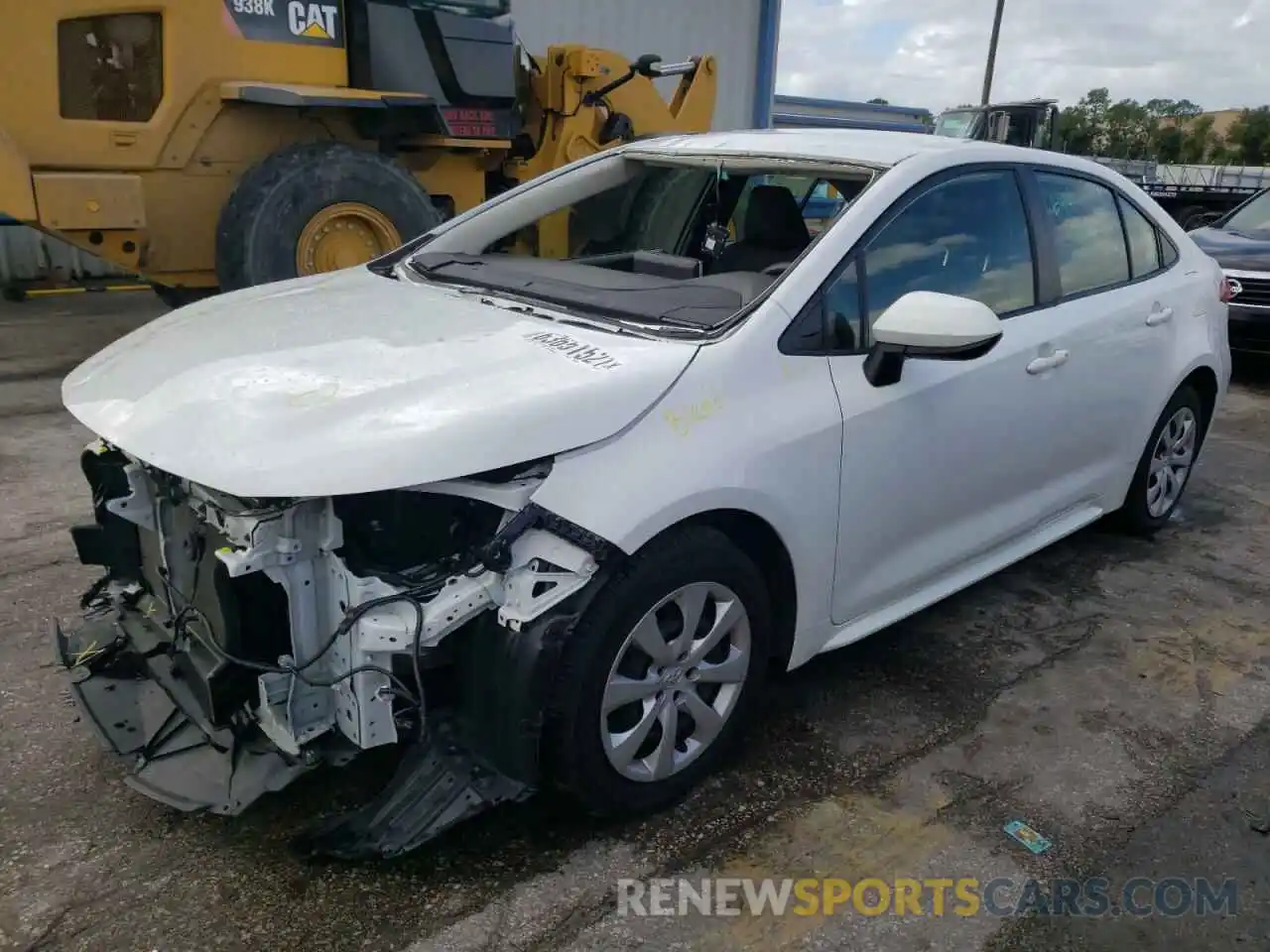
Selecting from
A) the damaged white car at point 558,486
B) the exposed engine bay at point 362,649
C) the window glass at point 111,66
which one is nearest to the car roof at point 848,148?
the damaged white car at point 558,486

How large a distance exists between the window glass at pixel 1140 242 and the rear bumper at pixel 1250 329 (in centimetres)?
484

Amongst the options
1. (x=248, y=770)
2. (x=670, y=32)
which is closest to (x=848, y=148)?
(x=248, y=770)

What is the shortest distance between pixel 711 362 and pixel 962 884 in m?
1.41

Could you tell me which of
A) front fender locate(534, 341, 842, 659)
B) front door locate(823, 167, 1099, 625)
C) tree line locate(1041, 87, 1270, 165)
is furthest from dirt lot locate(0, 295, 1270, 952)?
tree line locate(1041, 87, 1270, 165)

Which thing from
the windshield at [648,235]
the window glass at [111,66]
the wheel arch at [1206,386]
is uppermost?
the window glass at [111,66]

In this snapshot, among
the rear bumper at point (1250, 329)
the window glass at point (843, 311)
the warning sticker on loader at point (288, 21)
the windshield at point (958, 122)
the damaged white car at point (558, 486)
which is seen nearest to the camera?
the damaged white car at point (558, 486)

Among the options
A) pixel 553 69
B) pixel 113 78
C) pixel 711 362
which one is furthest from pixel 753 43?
pixel 711 362

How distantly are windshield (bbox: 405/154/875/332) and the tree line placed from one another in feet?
154

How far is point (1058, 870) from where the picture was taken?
2.56 meters

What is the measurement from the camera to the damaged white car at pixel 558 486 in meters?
2.24

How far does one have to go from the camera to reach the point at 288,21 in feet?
20.9

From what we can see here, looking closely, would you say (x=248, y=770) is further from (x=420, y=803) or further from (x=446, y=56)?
(x=446, y=56)

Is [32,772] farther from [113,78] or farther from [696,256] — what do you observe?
[113,78]

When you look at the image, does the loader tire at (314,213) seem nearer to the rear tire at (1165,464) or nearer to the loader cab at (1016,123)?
the rear tire at (1165,464)
